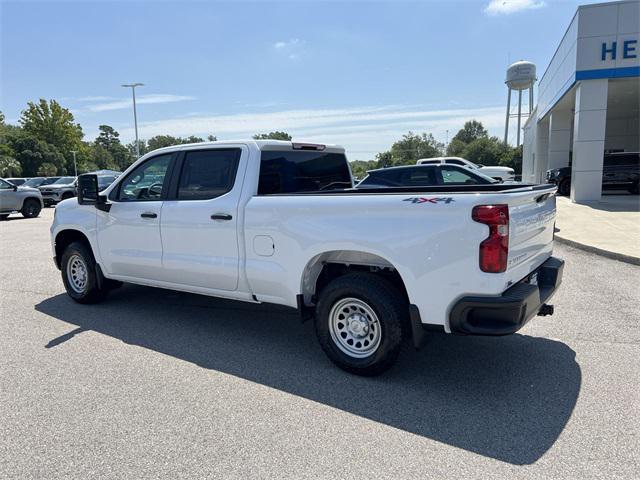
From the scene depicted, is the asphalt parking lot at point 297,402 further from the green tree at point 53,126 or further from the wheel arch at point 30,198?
the green tree at point 53,126

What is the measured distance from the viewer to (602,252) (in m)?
8.69

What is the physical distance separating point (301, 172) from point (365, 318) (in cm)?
196

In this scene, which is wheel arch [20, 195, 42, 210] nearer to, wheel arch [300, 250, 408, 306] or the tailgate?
wheel arch [300, 250, 408, 306]

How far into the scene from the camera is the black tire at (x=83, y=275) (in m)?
6.11

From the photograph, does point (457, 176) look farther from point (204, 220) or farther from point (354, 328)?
point (354, 328)

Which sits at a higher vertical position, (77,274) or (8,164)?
(8,164)

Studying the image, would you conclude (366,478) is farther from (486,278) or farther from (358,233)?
(358,233)

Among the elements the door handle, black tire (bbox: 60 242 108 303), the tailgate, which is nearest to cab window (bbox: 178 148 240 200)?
the door handle

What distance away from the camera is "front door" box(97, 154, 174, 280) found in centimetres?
531

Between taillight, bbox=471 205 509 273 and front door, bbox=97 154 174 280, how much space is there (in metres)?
3.42

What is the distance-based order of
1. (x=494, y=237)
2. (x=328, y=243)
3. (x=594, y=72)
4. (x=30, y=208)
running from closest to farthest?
(x=494, y=237)
(x=328, y=243)
(x=594, y=72)
(x=30, y=208)

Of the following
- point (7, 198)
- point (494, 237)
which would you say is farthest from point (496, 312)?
point (7, 198)

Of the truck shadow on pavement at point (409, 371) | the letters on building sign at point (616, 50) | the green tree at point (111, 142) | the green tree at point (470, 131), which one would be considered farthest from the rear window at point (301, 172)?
the green tree at point (111, 142)

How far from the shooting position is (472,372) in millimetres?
4082
